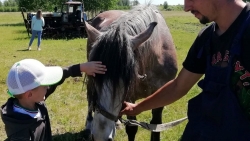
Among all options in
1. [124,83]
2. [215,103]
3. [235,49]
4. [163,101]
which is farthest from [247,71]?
[124,83]

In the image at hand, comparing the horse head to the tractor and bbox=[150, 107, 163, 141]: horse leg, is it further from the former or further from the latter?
the tractor

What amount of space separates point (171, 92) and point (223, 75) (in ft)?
2.59

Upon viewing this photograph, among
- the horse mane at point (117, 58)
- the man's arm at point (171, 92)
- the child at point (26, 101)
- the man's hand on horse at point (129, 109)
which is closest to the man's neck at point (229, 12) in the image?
the man's arm at point (171, 92)

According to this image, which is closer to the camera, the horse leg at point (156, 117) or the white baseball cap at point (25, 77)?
the white baseball cap at point (25, 77)

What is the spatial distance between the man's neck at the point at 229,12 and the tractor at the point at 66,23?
805 inches

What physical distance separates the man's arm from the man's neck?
1.86ft

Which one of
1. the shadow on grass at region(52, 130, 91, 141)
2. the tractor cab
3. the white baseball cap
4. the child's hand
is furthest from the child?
the tractor cab

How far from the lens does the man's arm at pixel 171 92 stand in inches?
101

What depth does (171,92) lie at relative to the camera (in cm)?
273

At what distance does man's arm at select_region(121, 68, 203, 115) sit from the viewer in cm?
255

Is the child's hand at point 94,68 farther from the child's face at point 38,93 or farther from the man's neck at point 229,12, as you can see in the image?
the man's neck at point 229,12

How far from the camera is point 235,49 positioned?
6.23ft

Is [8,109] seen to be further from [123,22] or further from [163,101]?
[123,22]

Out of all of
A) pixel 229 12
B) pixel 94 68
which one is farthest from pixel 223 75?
pixel 94 68
